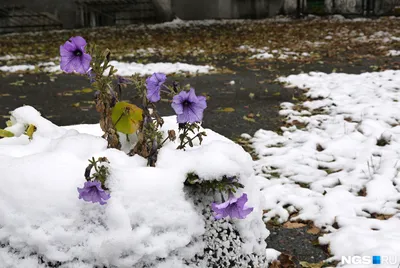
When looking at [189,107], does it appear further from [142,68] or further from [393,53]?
[393,53]

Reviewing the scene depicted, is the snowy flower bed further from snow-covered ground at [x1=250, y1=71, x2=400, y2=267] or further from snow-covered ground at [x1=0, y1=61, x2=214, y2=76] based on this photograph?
snow-covered ground at [x1=0, y1=61, x2=214, y2=76]

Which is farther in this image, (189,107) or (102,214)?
A: (189,107)

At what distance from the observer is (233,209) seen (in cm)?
159

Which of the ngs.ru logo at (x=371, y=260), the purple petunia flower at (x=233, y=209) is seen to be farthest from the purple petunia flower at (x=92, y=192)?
the ngs.ru logo at (x=371, y=260)

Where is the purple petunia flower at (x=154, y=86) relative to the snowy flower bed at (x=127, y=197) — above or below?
above

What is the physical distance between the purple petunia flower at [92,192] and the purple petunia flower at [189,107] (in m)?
0.41

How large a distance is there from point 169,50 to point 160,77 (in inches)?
404

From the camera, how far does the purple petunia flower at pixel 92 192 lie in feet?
4.82

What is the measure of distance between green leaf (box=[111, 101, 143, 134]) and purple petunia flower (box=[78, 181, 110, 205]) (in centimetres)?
39

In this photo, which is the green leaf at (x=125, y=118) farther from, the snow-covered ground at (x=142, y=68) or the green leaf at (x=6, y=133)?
the snow-covered ground at (x=142, y=68)

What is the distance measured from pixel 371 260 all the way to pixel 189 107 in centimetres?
130

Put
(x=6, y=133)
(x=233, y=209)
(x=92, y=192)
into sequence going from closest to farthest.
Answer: (x=92, y=192), (x=233, y=209), (x=6, y=133)

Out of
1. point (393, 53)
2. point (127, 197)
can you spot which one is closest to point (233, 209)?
point (127, 197)

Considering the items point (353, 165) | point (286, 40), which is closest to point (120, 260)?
point (353, 165)
